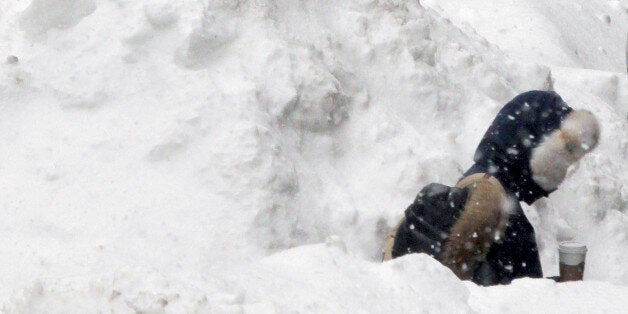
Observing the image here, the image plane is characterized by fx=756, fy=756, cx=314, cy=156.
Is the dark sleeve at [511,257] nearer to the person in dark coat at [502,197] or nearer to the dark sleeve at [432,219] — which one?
the person in dark coat at [502,197]

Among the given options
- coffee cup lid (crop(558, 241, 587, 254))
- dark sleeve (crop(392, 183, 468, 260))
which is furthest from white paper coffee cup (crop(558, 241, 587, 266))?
dark sleeve (crop(392, 183, 468, 260))

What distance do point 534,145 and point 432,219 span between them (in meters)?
0.72

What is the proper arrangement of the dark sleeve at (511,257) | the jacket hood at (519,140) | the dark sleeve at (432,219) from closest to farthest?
1. the dark sleeve at (432,219)
2. the dark sleeve at (511,257)
3. the jacket hood at (519,140)

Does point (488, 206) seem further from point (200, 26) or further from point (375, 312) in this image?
point (200, 26)

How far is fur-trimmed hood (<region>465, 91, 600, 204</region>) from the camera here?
375cm

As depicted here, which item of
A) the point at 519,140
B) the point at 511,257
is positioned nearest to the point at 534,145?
the point at 519,140

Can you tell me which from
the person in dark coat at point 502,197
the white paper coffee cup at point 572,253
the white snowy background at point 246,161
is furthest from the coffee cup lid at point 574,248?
the white snowy background at point 246,161

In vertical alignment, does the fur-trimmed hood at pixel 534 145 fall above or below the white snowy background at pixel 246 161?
above

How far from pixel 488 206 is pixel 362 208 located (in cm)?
94

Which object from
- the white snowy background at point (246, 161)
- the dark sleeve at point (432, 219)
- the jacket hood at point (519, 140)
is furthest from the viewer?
the jacket hood at point (519, 140)

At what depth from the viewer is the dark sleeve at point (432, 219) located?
341 cm

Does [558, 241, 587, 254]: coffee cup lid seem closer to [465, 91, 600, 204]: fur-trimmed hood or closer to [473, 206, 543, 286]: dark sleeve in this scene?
[473, 206, 543, 286]: dark sleeve

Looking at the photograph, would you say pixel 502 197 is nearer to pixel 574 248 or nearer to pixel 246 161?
pixel 574 248

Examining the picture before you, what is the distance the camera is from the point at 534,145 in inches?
148
